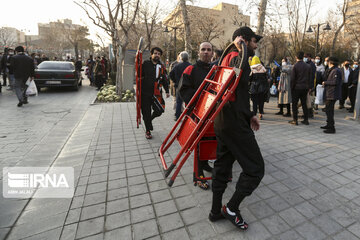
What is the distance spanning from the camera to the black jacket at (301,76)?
5.92 metres

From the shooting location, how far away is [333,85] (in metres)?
5.50

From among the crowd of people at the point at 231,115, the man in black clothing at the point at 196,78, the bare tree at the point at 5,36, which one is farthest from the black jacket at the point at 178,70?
the bare tree at the point at 5,36

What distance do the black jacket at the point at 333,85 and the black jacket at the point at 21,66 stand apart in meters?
9.82

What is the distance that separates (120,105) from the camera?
29.8ft

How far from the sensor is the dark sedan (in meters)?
11.6

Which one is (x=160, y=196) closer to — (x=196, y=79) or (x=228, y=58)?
(x=196, y=79)

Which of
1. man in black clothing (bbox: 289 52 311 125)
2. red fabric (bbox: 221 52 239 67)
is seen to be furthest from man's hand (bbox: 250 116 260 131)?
man in black clothing (bbox: 289 52 311 125)

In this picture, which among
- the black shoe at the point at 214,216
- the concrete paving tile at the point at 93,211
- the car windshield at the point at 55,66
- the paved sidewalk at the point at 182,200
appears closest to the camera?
the paved sidewalk at the point at 182,200

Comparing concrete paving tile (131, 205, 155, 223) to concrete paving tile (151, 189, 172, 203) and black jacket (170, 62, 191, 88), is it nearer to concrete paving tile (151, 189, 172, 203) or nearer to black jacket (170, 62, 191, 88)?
concrete paving tile (151, 189, 172, 203)

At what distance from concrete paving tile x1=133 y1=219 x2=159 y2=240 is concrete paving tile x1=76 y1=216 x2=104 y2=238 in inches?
14.3

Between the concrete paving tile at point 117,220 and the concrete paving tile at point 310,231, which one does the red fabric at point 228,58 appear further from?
the concrete paving tile at point 117,220

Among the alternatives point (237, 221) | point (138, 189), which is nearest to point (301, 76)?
point (237, 221)

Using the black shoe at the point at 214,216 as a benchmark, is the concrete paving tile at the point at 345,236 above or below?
below

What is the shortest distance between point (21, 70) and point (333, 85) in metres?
10.1
